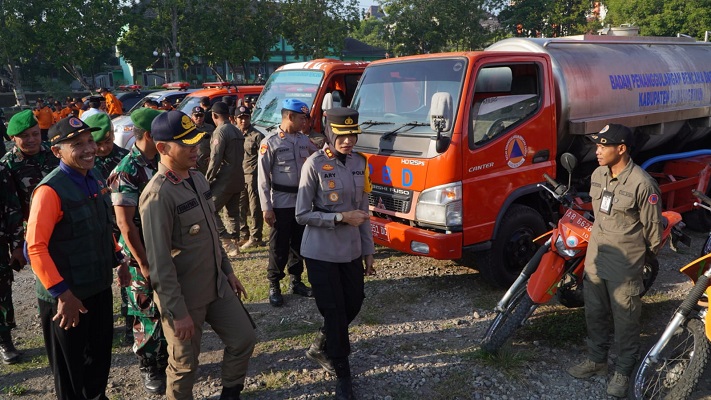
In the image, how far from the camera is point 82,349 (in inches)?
118

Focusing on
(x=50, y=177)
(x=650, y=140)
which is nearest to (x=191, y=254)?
(x=50, y=177)

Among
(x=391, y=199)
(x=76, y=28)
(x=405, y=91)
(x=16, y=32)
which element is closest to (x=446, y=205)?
(x=391, y=199)

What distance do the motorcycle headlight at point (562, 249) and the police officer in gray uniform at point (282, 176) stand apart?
90.9 inches

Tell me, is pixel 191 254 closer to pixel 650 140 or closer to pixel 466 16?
pixel 650 140

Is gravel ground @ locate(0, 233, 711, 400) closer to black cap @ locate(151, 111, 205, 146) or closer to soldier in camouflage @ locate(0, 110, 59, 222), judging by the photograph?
soldier in camouflage @ locate(0, 110, 59, 222)

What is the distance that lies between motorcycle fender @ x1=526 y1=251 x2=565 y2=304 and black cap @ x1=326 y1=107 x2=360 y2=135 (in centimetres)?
172

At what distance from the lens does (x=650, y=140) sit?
20.9ft

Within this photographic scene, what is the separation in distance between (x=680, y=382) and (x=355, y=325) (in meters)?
2.41

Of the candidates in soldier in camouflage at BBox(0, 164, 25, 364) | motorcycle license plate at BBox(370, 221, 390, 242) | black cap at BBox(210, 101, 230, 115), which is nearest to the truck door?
motorcycle license plate at BBox(370, 221, 390, 242)

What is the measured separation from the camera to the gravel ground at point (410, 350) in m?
3.57

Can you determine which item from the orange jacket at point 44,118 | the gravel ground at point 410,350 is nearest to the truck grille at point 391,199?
the gravel ground at point 410,350

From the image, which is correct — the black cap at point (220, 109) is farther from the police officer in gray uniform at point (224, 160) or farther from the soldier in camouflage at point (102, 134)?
the soldier in camouflage at point (102, 134)

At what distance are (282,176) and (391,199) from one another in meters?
1.05

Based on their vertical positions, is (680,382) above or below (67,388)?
below
